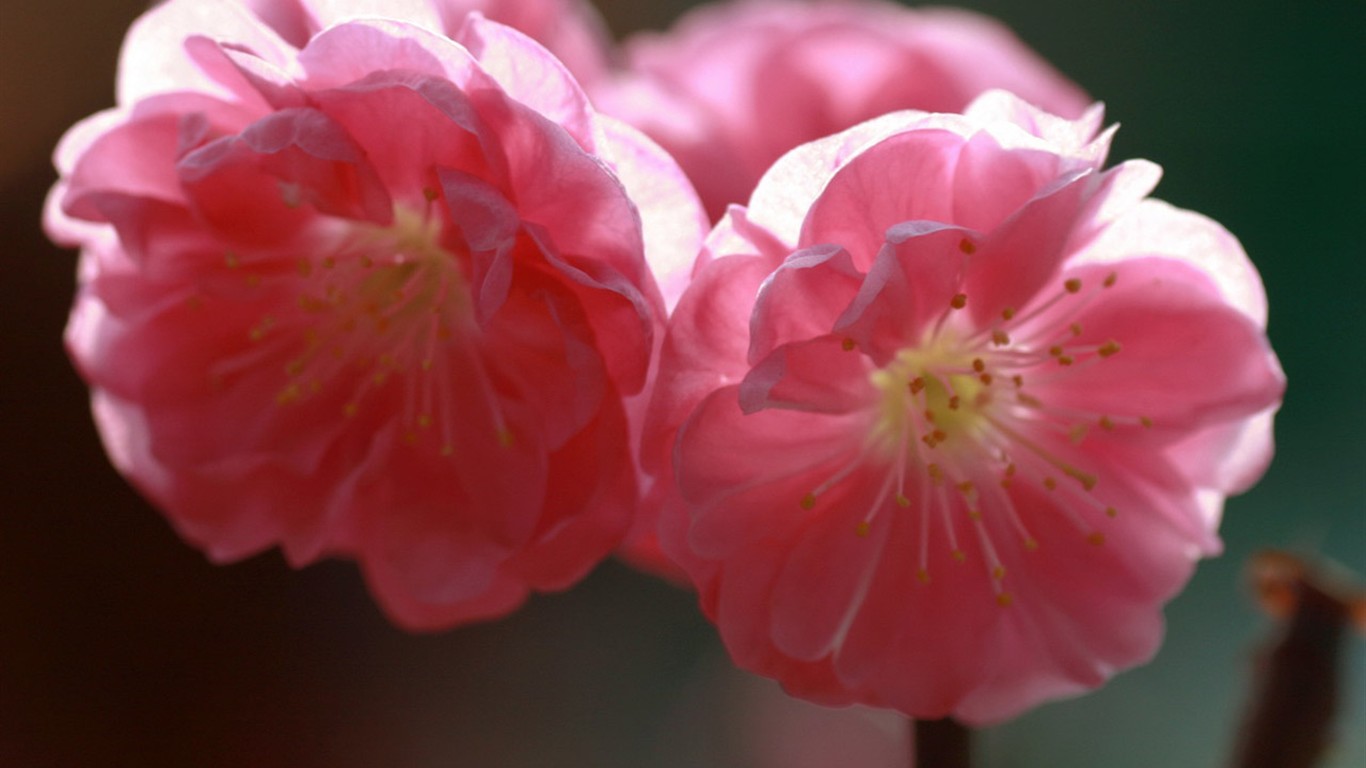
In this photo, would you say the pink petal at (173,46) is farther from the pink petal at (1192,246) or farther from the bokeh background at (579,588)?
the bokeh background at (579,588)

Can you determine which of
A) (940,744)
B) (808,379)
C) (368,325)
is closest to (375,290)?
(368,325)

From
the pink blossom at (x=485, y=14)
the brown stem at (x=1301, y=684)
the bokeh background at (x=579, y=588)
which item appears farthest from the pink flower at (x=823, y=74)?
the bokeh background at (x=579, y=588)

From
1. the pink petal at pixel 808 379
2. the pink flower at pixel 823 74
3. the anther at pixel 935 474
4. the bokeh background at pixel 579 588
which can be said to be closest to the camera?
the pink petal at pixel 808 379

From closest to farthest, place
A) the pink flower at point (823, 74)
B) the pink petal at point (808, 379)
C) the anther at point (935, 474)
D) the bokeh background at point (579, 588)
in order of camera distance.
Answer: the pink petal at point (808, 379) → the anther at point (935, 474) → the pink flower at point (823, 74) → the bokeh background at point (579, 588)

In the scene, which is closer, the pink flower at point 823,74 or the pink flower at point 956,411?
the pink flower at point 956,411

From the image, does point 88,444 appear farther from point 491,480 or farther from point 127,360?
point 491,480

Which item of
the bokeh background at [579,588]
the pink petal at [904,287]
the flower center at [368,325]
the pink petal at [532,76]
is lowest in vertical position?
the bokeh background at [579,588]

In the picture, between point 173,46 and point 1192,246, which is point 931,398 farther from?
point 173,46
